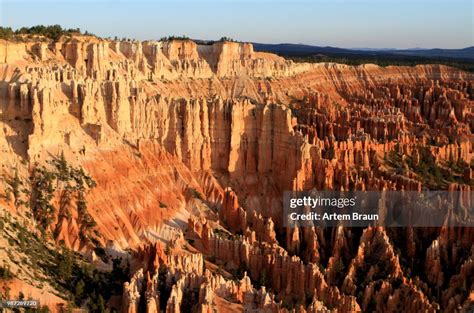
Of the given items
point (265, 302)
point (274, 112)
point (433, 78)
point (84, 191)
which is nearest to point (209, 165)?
point (274, 112)

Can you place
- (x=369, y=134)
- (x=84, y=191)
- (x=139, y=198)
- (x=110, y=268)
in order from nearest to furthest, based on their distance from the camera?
1. (x=110, y=268)
2. (x=84, y=191)
3. (x=139, y=198)
4. (x=369, y=134)

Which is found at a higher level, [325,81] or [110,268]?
[325,81]

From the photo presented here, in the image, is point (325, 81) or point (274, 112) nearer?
point (274, 112)

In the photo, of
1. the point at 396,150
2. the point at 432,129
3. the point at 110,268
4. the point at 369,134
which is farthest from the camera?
the point at 432,129

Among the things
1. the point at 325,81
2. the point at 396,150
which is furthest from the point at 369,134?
the point at 325,81

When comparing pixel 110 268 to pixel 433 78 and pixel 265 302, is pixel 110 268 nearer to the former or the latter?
pixel 265 302

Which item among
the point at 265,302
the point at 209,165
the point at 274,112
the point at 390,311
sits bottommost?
the point at 390,311

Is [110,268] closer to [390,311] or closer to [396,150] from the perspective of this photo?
[390,311]
